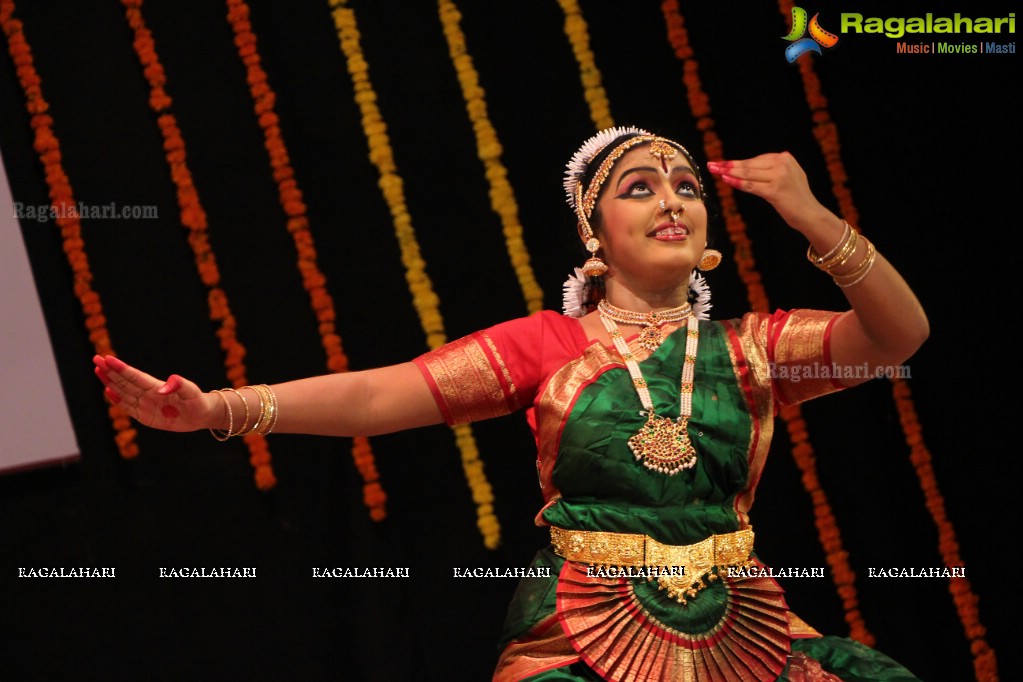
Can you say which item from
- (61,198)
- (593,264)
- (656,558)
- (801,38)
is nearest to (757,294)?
(801,38)

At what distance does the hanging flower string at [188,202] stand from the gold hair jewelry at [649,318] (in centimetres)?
112

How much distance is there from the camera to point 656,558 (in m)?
2.67

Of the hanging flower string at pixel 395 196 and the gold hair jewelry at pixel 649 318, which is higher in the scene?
the hanging flower string at pixel 395 196

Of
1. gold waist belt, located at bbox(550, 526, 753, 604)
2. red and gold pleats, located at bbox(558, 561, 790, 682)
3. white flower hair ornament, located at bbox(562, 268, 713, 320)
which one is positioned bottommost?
red and gold pleats, located at bbox(558, 561, 790, 682)

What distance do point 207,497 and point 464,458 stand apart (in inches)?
27.0

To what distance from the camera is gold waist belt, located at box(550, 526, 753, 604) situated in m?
2.66

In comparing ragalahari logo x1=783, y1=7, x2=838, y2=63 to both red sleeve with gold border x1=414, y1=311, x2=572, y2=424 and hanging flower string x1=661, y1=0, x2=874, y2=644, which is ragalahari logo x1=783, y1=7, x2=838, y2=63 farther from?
red sleeve with gold border x1=414, y1=311, x2=572, y2=424

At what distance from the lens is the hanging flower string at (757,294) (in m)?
3.87

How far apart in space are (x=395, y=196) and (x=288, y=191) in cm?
28

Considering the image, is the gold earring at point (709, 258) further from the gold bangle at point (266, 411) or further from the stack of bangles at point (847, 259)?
the gold bangle at point (266, 411)

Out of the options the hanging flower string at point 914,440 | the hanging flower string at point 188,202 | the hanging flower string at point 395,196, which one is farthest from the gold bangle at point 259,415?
the hanging flower string at point 914,440

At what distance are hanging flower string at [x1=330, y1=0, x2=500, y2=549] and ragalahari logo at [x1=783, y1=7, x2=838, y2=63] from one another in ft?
3.87

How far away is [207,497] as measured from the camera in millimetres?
3600

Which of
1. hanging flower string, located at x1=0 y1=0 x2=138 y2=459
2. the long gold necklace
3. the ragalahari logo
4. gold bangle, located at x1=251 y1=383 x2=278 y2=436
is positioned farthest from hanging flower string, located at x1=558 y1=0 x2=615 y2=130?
gold bangle, located at x1=251 y1=383 x2=278 y2=436
